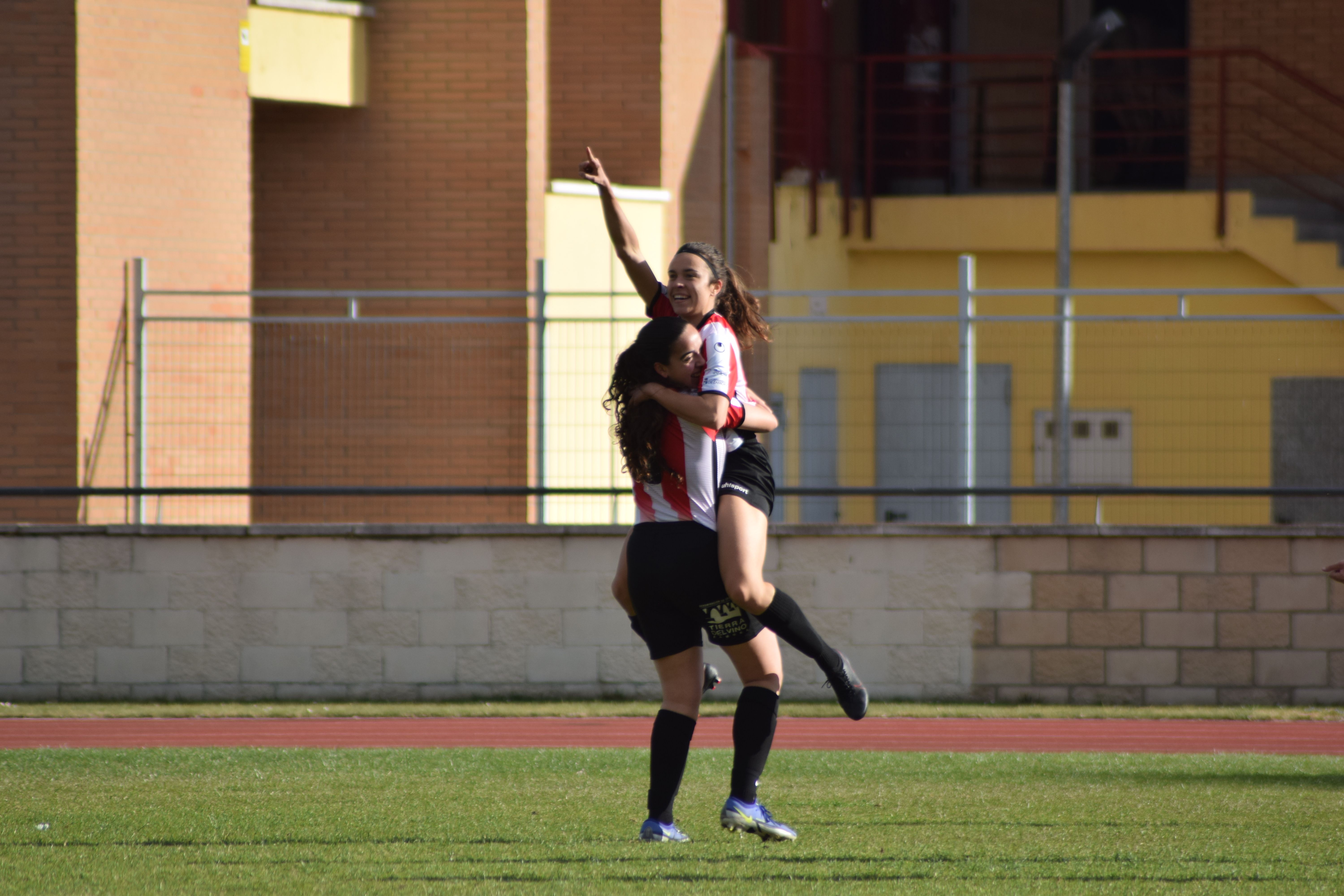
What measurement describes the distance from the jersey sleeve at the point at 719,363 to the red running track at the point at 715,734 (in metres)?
4.45

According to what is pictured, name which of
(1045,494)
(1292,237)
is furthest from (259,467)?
(1292,237)

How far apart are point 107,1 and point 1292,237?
12.6 meters

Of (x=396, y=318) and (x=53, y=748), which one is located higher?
(x=396, y=318)

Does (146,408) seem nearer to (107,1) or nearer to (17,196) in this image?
(17,196)

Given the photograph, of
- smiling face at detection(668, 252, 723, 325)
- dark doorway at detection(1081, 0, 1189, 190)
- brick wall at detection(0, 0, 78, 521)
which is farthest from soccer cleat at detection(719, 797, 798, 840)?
dark doorway at detection(1081, 0, 1189, 190)

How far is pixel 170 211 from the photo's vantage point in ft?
43.5

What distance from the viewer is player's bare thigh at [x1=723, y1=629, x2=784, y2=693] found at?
211 inches

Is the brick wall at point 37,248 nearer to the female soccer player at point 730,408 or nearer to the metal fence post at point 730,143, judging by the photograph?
the metal fence post at point 730,143

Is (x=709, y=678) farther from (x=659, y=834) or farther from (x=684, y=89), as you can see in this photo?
(x=684, y=89)

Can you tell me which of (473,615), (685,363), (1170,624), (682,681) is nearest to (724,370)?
(685,363)

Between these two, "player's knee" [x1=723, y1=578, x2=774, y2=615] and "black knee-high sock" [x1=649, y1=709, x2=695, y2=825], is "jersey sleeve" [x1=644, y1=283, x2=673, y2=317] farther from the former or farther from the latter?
"black knee-high sock" [x1=649, y1=709, x2=695, y2=825]

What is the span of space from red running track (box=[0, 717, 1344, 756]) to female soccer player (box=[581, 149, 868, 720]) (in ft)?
13.3

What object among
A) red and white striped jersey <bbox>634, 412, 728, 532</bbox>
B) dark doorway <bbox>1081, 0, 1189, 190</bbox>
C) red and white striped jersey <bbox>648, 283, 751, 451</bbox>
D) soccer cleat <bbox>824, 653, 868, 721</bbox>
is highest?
dark doorway <bbox>1081, 0, 1189, 190</bbox>

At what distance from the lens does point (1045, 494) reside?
11.4 metres
